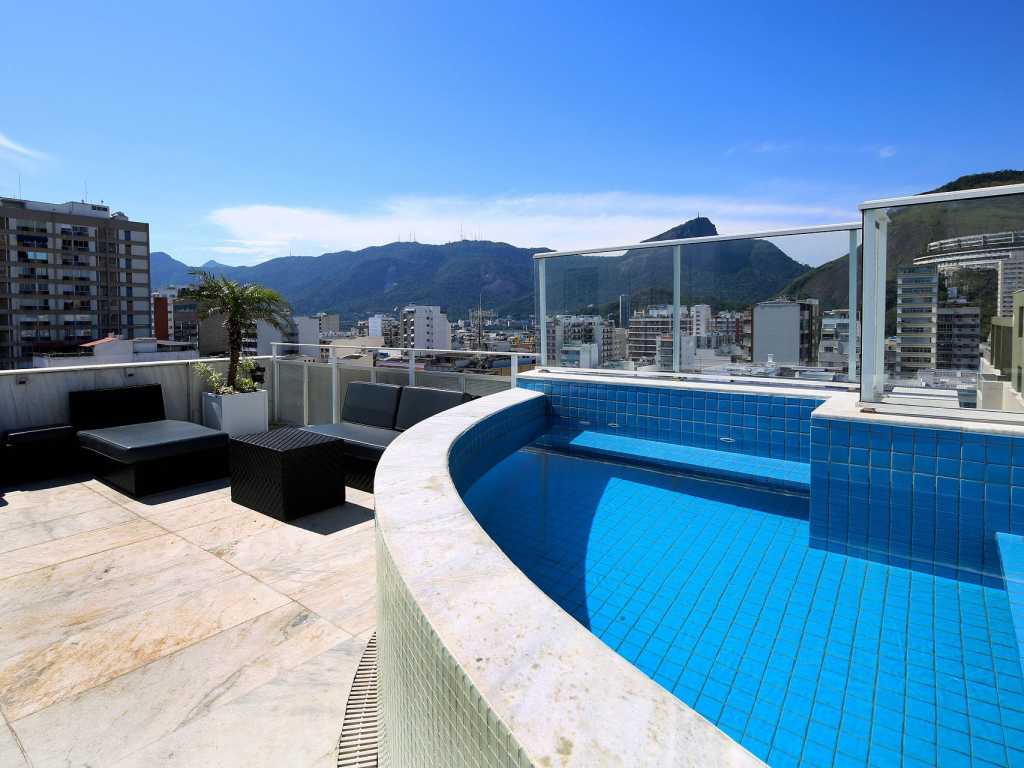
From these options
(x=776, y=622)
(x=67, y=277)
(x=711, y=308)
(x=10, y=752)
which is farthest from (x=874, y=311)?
Result: (x=67, y=277)

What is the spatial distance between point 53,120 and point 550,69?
2345 inches

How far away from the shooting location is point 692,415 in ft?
15.4

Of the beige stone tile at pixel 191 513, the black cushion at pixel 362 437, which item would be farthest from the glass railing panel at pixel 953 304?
the beige stone tile at pixel 191 513

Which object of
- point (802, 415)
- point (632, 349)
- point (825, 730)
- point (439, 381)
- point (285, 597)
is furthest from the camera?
point (439, 381)

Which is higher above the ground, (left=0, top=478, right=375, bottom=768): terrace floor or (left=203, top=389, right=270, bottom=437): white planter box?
(left=203, top=389, right=270, bottom=437): white planter box

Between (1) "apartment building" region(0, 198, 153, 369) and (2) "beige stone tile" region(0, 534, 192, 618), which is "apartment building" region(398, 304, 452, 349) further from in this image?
(2) "beige stone tile" region(0, 534, 192, 618)

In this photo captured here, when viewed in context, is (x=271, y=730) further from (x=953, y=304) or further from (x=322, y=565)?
(x=953, y=304)

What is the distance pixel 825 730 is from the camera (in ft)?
5.88

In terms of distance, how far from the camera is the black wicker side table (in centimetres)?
423

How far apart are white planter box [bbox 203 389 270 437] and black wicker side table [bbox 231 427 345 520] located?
6.67 feet

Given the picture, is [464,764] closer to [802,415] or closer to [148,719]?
[148,719]

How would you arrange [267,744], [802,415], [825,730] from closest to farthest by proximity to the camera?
[825,730] < [267,744] < [802,415]

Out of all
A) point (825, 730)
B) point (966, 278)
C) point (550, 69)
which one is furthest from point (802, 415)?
point (550, 69)

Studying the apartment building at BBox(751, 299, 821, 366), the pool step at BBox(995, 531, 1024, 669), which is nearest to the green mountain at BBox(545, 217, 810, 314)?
the apartment building at BBox(751, 299, 821, 366)
